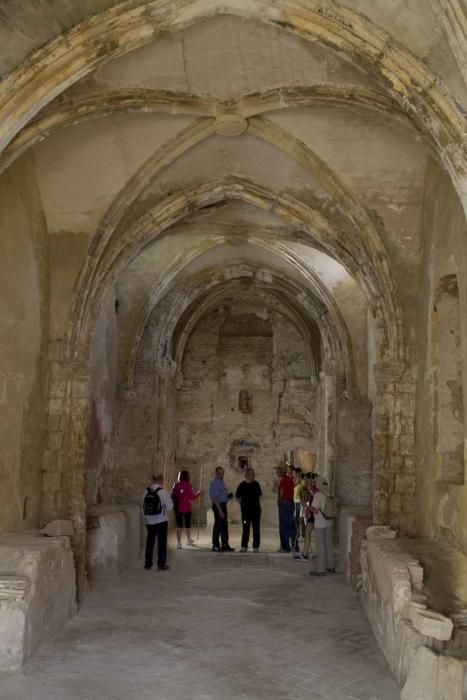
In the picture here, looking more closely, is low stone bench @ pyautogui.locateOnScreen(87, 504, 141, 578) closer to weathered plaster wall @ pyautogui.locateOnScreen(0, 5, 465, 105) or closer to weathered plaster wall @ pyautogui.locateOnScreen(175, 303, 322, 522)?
weathered plaster wall @ pyautogui.locateOnScreen(0, 5, 465, 105)

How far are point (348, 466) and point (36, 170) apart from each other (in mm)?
7287

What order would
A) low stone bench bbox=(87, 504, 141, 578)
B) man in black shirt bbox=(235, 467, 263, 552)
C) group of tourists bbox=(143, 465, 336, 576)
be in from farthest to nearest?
1. man in black shirt bbox=(235, 467, 263, 552)
2. group of tourists bbox=(143, 465, 336, 576)
3. low stone bench bbox=(87, 504, 141, 578)

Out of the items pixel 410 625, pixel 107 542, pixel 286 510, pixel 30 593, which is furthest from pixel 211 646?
pixel 286 510

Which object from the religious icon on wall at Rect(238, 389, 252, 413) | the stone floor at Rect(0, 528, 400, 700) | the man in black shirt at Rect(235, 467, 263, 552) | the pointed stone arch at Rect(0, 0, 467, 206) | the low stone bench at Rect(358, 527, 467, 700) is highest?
the pointed stone arch at Rect(0, 0, 467, 206)

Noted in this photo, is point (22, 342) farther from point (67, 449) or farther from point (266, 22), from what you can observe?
point (266, 22)

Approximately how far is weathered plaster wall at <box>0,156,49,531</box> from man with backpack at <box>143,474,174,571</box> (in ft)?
5.76

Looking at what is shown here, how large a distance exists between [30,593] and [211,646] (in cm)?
159

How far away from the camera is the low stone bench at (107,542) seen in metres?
9.02

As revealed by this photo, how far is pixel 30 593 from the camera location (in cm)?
552

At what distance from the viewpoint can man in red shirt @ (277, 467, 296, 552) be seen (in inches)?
451

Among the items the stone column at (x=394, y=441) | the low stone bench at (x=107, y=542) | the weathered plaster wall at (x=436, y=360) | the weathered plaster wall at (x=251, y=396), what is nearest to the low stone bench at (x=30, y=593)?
the low stone bench at (x=107, y=542)

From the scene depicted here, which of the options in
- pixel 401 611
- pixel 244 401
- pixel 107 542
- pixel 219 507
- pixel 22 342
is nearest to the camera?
pixel 401 611

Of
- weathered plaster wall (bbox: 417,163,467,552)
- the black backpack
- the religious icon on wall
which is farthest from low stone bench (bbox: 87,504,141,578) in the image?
the religious icon on wall

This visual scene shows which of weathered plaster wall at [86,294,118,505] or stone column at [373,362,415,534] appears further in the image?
weathered plaster wall at [86,294,118,505]
